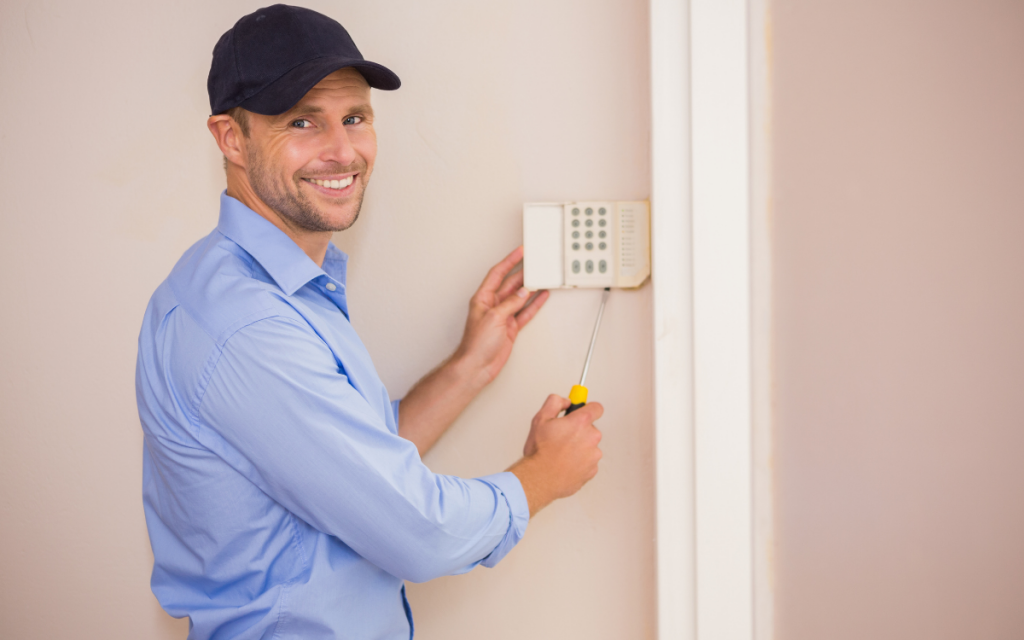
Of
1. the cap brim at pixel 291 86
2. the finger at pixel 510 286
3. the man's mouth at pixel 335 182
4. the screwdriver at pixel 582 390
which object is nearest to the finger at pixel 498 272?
the finger at pixel 510 286

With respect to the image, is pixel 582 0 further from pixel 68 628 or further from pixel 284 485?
pixel 68 628

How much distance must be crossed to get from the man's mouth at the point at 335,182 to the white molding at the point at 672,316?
1.40 feet

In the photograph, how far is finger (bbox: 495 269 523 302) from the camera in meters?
1.03

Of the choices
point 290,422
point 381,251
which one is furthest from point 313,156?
point 290,422

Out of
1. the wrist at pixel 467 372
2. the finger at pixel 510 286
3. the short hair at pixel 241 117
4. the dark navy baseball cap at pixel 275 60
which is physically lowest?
the wrist at pixel 467 372

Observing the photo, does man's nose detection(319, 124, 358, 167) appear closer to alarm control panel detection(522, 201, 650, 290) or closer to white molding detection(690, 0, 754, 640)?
alarm control panel detection(522, 201, 650, 290)

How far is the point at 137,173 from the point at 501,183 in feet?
2.18

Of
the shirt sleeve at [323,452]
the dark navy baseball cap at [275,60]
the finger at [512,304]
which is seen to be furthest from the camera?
the finger at [512,304]

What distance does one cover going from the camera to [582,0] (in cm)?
100

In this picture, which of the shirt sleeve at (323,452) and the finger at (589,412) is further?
the finger at (589,412)

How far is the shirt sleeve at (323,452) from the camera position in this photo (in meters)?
0.70

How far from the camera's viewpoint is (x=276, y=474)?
71 cm

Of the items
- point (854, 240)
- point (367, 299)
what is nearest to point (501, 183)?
point (367, 299)

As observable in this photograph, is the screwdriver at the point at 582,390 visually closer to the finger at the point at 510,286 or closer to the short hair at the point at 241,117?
the finger at the point at 510,286
